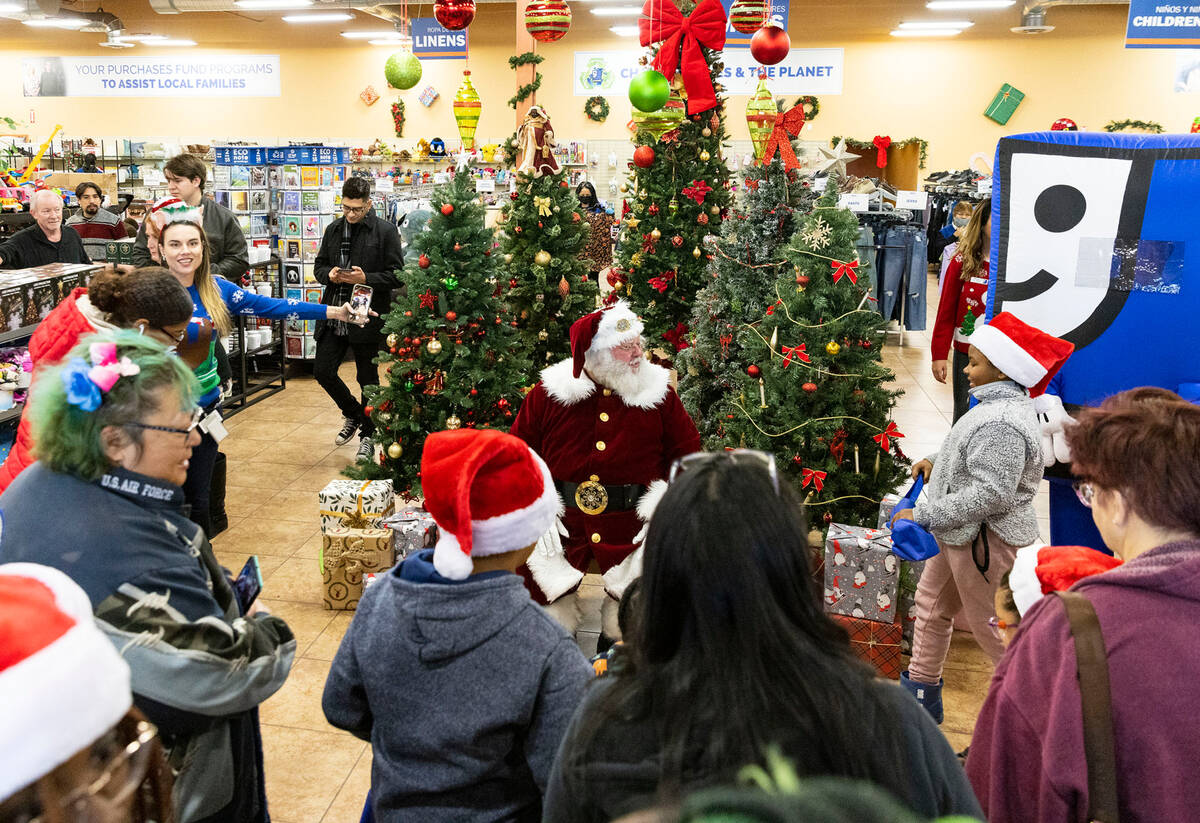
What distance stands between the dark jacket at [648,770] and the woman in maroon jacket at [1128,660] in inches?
15.1

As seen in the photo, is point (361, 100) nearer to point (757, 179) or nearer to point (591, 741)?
point (757, 179)

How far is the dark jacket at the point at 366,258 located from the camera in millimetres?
5926

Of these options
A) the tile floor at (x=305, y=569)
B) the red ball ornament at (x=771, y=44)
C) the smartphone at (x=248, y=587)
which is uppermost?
the red ball ornament at (x=771, y=44)

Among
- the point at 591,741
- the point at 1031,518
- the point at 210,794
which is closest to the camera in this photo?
the point at 591,741

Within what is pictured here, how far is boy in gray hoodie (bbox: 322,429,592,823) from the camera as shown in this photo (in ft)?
5.04

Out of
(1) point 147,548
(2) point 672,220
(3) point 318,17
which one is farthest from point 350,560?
(3) point 318,17

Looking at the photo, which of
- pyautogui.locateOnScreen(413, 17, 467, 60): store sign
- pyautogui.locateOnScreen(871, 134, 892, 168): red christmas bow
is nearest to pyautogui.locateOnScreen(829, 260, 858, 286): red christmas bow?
pyautogui.locateOnScreen(413, 17, 467, 60): store sign

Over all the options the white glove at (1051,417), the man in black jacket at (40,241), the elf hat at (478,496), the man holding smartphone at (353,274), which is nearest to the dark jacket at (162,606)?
the elf hat at (478,496)

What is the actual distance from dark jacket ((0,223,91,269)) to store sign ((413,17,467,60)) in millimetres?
5741

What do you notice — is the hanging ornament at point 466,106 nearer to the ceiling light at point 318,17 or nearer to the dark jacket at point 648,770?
the dark jacket at point 648,770

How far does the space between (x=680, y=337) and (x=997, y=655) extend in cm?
432

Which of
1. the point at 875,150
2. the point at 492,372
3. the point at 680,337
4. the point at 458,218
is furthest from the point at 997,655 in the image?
the point at 875,150

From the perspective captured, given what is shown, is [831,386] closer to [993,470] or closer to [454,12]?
[993,470]

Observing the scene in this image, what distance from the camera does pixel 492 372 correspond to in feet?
14.7
